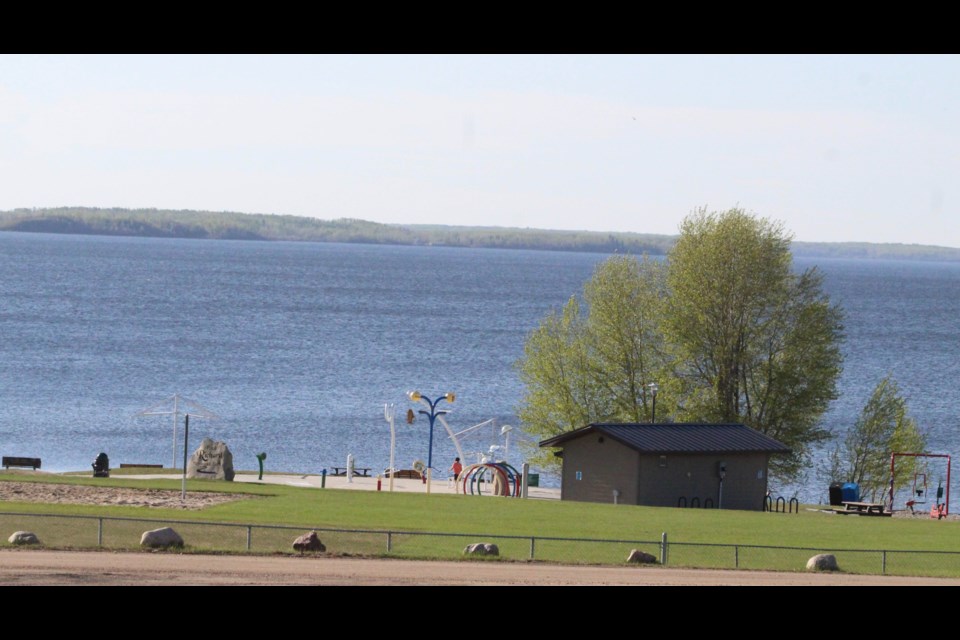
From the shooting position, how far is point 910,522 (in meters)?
38.9

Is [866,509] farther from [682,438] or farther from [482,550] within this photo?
[482,550]

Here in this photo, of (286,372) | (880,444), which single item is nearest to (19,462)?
(880,444)

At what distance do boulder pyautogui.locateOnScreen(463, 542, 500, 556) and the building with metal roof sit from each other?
1592 centimetres

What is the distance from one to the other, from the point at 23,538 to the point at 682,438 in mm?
24310

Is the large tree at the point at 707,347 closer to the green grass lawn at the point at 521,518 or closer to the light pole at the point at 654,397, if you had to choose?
the light pole at the point at 654,397

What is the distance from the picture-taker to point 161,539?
24.8m

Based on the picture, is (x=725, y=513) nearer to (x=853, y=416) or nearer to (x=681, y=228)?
(x=681, y=228)

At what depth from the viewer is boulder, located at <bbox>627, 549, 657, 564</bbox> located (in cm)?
2556

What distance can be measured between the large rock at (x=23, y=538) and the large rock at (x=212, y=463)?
17440 mm

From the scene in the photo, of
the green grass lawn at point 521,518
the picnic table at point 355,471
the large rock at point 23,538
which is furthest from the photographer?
the picnic table at point 355,471

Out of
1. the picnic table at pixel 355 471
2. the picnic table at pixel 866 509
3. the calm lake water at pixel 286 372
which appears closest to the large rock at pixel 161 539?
the calm lake water at pixel 286 372

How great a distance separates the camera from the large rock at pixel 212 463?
42312mm
